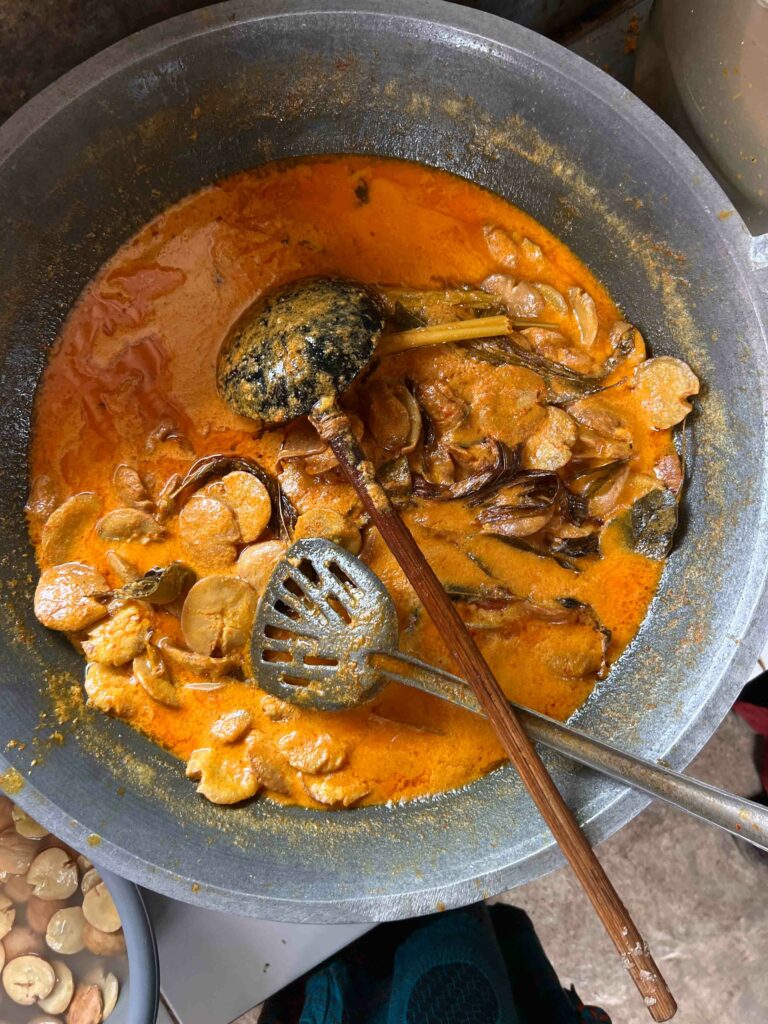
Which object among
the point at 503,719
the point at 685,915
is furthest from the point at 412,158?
the point at 685,915

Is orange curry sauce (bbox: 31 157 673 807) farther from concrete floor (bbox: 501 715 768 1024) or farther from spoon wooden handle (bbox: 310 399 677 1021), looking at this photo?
concrete floor (bbox: 501 715 768 1024)

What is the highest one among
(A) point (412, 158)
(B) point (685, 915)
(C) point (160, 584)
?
(A) point (412, 158)

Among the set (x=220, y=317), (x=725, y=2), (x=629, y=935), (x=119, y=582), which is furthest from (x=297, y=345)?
(x=629, y=935)

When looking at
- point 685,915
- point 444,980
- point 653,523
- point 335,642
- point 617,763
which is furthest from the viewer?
point 685,915

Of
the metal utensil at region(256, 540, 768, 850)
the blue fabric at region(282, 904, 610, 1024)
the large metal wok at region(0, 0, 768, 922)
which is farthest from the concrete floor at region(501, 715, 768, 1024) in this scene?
the metal utensil at region(256, 540, 768, 850)

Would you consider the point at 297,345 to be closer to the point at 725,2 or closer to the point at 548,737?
the point at 548,737

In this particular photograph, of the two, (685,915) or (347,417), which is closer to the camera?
(347,417)

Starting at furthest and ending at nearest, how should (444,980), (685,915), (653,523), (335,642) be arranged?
(685,915), (444,980), (653,523), (335,642)

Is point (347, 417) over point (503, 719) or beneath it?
over

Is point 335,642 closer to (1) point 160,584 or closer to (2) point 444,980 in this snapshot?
(1) point 160,584
